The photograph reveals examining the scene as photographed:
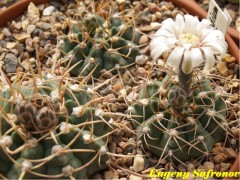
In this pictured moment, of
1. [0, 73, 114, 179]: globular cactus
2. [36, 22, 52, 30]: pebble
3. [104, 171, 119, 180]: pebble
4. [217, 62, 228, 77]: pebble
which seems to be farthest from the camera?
[36, 22, 52, 30]: pebble

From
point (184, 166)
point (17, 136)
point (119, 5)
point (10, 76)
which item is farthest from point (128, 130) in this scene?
point (119, 5)

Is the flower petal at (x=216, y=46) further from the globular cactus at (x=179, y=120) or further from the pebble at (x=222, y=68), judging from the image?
the pebble at (x=222, y=68)

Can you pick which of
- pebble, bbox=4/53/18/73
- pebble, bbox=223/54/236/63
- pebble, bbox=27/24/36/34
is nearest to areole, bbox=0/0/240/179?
pebble, bbox=223/54/236/63

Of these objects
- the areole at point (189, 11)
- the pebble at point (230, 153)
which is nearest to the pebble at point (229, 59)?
the areole at point (189, 11)

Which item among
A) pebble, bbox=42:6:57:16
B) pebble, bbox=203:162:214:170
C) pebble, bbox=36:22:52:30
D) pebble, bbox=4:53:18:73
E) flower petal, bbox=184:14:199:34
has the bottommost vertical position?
pebble, bbox=203:162:214:170

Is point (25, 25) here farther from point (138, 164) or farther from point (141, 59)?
point (138, 164)

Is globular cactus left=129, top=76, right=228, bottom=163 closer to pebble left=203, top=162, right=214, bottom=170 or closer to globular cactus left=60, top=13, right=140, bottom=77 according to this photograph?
pebble left=203, top=162, right=214, bottom=170
